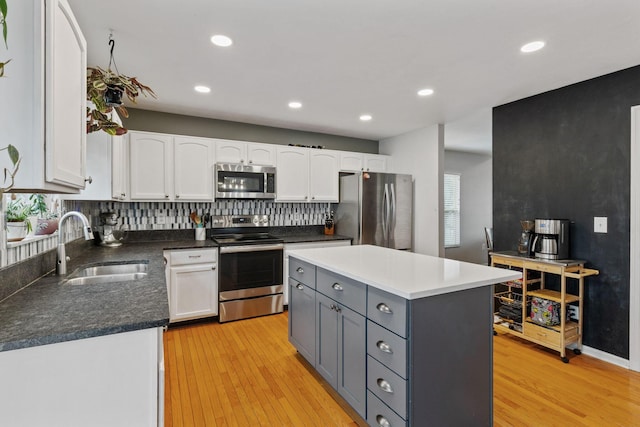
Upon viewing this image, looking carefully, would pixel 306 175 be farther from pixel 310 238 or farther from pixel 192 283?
pixel 192 283

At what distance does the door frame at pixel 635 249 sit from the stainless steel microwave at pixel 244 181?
342 centimetres

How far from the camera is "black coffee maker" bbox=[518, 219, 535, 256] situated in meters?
3.08

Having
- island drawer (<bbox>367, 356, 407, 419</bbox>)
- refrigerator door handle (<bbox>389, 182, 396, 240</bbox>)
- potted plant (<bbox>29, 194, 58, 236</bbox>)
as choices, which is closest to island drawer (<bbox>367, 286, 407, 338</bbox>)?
island drawer (<bbox>367, 356, 407, 419</bbox>)

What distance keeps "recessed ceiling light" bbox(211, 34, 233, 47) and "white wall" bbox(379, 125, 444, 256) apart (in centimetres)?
301

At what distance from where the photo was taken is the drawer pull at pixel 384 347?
5.34ft

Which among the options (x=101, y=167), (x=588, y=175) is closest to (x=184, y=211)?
(x=101, y=167)

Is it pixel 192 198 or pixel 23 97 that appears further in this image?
pixel 192 198

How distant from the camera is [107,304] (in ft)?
4.54

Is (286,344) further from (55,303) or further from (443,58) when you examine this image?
(443,58)

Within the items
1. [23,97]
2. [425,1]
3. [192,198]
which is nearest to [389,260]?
[425,1]

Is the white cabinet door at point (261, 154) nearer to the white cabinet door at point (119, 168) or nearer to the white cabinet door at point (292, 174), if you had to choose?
the white cabinet door at point (292, 174)

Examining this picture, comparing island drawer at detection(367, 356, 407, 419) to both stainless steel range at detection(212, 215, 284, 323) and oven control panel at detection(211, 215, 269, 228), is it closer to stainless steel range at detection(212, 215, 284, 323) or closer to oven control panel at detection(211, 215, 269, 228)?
stainless steel range at detection(212, 215, 284, 323)

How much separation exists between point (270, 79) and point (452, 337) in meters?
2.43

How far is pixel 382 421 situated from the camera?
5.49 ft
